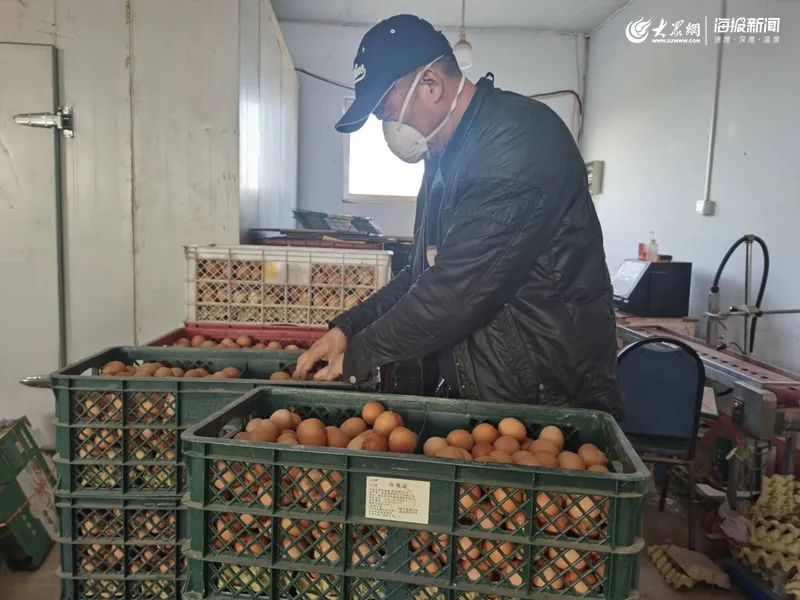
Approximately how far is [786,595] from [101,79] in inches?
137

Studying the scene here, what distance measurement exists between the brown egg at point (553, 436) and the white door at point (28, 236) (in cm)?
263

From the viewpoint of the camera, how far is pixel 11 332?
9.36ft

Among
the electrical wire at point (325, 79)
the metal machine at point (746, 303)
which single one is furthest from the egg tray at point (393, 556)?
the electrical wire at point (325, 79)

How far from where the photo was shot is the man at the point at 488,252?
115cm

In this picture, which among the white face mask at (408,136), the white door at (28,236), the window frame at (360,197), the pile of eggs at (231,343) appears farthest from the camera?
the window frame at (360,197)

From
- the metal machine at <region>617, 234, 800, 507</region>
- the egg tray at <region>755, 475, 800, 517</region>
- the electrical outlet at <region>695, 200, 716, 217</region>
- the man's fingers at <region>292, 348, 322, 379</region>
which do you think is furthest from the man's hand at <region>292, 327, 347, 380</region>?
the electrical outlet at <region>695, 200, 716, 217</region>

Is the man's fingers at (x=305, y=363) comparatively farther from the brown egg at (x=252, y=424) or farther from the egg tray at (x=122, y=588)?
the egg tray at (x=122, y=588)

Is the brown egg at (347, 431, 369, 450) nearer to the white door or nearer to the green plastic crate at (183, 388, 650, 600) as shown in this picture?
the green plastic crate at (183, 388, 650, 600)

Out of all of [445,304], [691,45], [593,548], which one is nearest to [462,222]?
[445,304]

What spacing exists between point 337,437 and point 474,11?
4734 mm

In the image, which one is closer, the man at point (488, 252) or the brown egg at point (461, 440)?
the brown egg at point (461, 440)

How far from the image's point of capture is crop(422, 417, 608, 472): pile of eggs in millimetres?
908

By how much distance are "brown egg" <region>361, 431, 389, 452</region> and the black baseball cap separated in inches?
30.5

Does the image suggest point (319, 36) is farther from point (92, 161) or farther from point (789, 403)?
point (789, 403)
